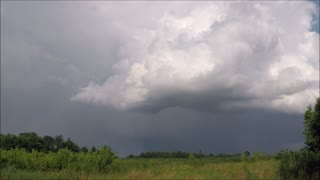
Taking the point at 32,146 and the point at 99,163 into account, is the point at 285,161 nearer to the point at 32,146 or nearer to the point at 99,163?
the point at 99,163

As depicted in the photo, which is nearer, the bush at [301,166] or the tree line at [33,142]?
the bush at [301,166]

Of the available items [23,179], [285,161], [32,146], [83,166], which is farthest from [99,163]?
[32,146]

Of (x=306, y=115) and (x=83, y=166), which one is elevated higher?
(x=306, y=115)

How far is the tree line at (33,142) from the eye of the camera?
54656 mm

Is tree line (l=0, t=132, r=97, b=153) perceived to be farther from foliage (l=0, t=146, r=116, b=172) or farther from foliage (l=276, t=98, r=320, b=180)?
foliage (l=276, t=98, r=320, b=180)

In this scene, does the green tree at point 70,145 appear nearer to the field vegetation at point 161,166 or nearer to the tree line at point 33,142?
the tree line at point 33,142

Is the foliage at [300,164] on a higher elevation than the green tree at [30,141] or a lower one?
lower

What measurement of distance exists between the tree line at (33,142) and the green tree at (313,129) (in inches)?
1348

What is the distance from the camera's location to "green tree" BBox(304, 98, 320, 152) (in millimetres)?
24234

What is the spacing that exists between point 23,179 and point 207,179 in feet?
32.1

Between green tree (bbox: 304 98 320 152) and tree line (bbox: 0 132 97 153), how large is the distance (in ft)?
112

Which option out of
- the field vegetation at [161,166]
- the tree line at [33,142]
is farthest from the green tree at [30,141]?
the field vegetation at [161,166]

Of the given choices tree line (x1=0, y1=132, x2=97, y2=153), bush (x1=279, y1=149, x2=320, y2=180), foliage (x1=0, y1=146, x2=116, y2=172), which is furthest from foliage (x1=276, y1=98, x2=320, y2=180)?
tree line (x1=0, y1=132, x2=97, y2=153)

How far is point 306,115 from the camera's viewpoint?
24922mm
